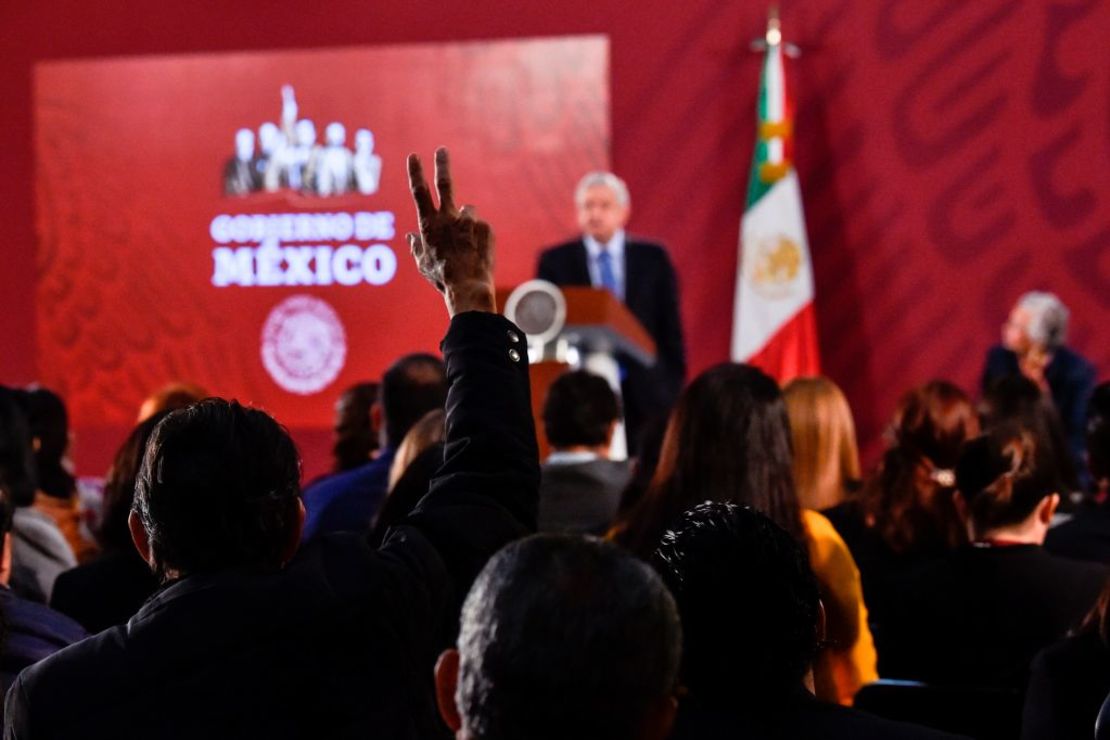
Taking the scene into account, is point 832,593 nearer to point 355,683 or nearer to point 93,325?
point 355,683

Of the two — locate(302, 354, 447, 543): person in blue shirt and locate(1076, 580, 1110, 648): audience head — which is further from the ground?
locate(302, 354, 447, 543): person in blue shirt

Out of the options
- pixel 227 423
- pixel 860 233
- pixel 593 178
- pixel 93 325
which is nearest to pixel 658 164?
pixel 860 233

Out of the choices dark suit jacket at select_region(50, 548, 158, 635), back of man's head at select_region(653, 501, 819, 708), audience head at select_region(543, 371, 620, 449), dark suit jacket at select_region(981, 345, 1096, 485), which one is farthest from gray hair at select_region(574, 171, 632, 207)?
back of man's head at select_region(653, 501, 819, 708)

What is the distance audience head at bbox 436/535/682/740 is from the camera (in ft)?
2.81

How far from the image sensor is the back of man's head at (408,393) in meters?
3.26

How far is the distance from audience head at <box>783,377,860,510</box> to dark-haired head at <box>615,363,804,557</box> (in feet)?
2.98

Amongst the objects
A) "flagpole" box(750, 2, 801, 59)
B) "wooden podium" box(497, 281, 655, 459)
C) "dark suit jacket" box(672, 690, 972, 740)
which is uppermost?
"flagpole" box(750, 2, 801, 59)

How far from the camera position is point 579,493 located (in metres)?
3.42

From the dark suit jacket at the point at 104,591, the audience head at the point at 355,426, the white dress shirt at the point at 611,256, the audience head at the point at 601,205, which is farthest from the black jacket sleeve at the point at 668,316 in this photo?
the dark suit jacket at the point at 104,591

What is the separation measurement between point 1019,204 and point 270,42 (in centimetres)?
403

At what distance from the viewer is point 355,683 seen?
1.25m

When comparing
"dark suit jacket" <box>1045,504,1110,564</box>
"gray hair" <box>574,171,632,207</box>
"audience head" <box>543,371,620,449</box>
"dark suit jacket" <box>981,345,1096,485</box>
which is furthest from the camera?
"dark suit jacket" <box>981,345,1096,485</box>

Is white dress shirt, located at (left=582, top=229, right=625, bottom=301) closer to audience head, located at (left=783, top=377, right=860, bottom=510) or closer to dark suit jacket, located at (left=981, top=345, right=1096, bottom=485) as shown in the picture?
dark suit jacket, located at (left=981, top=345, right=1096, bottom=485)

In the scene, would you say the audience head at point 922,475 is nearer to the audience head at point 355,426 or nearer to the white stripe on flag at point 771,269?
the audience head at point 355,426
